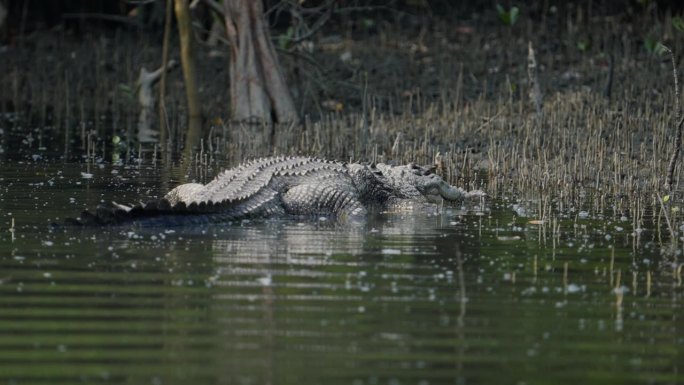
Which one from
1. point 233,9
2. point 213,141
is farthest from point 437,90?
point 213,141

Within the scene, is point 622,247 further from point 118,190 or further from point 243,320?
point 118,190

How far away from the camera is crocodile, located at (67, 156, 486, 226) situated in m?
12.4

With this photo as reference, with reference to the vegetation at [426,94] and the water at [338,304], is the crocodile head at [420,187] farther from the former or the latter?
the water at [338,304]

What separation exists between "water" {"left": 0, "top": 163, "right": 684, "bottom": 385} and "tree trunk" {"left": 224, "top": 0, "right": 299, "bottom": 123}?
11.8m

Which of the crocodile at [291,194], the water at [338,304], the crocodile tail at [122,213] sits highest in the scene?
the crocodile at [291,194]

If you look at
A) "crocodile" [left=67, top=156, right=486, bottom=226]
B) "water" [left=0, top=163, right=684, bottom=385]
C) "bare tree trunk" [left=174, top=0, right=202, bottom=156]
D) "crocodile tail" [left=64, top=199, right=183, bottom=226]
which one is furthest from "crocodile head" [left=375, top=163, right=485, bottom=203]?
"bare tree trunk" [left=174, top=0, right=202, bottom=156]

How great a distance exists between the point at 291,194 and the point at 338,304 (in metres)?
4.94

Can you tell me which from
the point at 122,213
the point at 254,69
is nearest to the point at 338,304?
the point at 122,213

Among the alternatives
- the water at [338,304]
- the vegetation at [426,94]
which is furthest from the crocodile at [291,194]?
the vegetation at [426,94]

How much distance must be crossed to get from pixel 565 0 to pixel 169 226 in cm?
2196

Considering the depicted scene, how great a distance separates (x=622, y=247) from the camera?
38.3 ft

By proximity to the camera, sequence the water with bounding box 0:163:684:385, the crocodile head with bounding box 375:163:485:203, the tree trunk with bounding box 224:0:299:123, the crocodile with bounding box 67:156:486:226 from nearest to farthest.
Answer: the water with bounding box 0:163:684:385 → the crocodile with bounding box 67:156:486:226 → the crocodile head with bounding box 375:163:485:203 → the tree trunk with bounding box 224:0:299:123

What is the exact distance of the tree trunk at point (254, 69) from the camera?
980 inches

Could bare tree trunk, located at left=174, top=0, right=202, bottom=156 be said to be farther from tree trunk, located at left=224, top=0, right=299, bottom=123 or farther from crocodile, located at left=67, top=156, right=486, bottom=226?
crocodile, located at left=67, top=156, right=486, bottom=226
